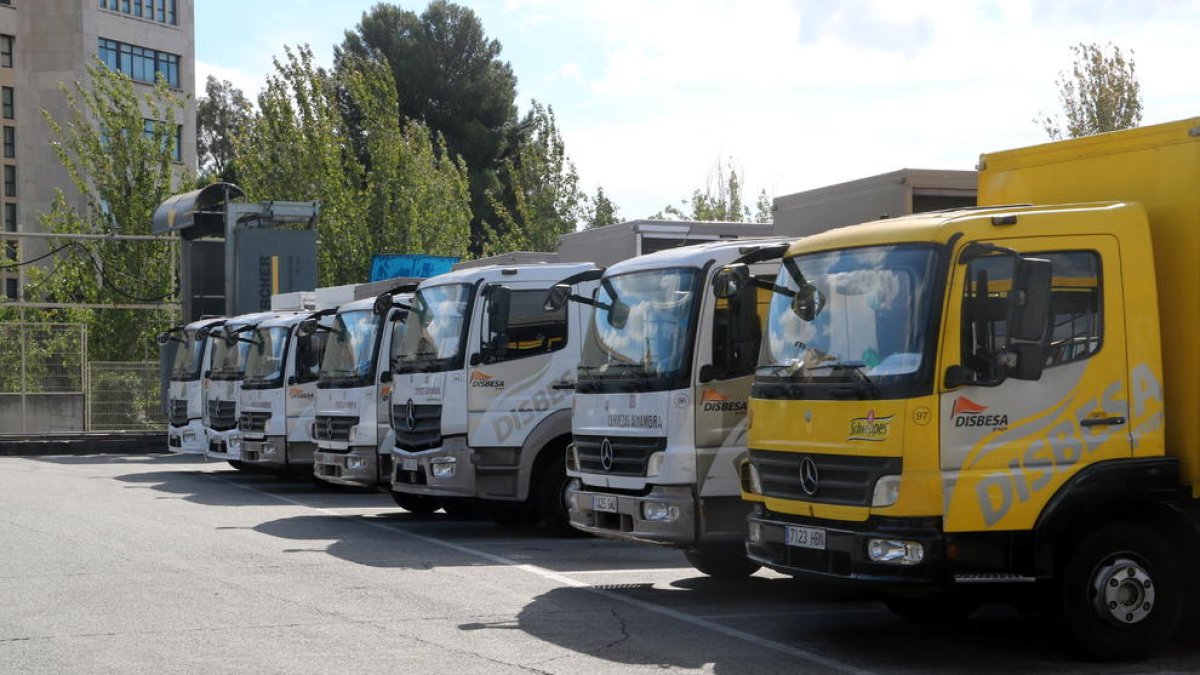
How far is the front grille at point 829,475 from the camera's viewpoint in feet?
29.2

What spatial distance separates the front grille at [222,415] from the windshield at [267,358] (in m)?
0.87

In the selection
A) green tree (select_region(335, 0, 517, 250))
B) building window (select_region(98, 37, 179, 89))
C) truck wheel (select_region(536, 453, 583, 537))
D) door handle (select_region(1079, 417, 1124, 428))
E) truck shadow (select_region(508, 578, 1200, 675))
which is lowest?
truck shadow (select_region(508, 578, 1200, 675))

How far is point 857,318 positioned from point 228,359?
55.6ft

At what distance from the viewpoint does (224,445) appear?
24.0 m

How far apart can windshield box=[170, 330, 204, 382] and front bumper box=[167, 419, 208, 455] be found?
82 centimetres

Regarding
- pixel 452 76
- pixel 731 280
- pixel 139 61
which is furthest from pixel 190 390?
pixel 139 61

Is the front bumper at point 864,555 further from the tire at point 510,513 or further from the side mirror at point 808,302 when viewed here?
the tire at point 510,513

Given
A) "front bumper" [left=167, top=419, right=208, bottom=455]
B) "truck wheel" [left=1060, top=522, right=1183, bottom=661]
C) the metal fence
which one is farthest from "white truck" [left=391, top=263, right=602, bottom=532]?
the metal fence

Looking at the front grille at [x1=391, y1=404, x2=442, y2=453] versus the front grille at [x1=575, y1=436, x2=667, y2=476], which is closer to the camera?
the front grille at [x1=575, y1=436, x2=667, y2=476]

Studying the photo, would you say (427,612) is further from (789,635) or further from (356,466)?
(356,466)

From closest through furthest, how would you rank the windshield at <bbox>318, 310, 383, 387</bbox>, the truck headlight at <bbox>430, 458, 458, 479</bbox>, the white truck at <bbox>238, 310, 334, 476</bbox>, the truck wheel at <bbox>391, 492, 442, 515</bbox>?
the truck headlight at <bbox>430, 458, 458, 479</bbox> < the truck wheel at <bbox>391, 492, 442, 515</bbox> < the windshield at <bbox>318, 310, 383, 387</bbox> < the white truck at <bbox>238, 310, 334, 476</bbox>

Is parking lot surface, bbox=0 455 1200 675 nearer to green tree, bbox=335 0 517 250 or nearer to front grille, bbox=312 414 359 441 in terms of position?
front grille, bbox=312 414 359 441

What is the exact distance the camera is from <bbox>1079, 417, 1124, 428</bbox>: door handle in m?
9.06

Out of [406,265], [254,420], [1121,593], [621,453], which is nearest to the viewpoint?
[1121,593]
